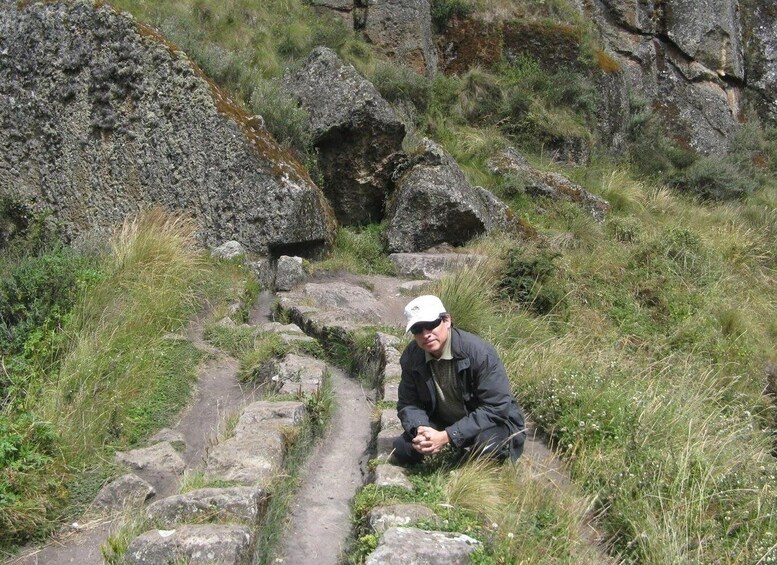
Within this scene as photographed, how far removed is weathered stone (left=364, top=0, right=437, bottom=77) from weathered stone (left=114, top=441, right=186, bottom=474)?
11477 millimetres

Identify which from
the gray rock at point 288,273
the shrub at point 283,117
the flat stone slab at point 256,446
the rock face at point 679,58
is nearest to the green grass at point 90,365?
the gray rock at point 288,273

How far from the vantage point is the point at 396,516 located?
4.27 m

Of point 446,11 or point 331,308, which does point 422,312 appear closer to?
point 331,308

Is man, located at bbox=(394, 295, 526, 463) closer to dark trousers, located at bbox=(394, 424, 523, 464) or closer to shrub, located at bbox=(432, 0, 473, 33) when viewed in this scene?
dark trousers, located at bbox=(394, 424, 523, 464)

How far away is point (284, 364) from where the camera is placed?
7004mm

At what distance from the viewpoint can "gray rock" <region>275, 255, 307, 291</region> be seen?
31.3 feet

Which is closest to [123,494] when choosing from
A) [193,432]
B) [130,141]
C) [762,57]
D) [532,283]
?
[193,432]

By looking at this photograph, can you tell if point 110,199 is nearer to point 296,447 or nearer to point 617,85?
point 296,447

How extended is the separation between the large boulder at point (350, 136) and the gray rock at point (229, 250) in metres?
2.55

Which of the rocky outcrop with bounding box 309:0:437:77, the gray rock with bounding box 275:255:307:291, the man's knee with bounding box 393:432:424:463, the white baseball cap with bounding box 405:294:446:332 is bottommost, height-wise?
the gray rock with bounding box 275:255:307:291

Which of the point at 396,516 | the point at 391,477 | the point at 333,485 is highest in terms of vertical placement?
the point at 396,516

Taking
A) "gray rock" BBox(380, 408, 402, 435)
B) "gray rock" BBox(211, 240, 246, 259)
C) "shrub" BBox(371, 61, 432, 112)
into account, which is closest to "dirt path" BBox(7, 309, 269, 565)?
"gray rock" BBox(211, 240, 246, 259)

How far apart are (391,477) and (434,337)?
88 centimetres

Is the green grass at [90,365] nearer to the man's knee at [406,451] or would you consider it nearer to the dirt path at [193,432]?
the dirt path at [193,432]
